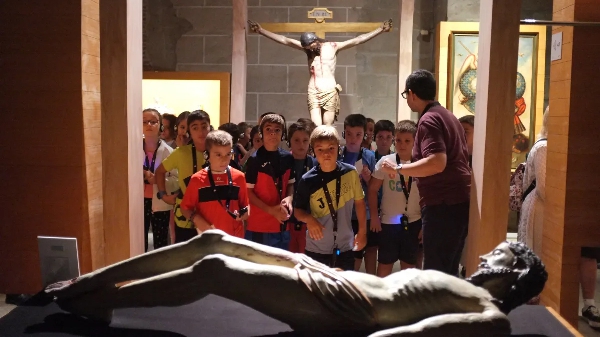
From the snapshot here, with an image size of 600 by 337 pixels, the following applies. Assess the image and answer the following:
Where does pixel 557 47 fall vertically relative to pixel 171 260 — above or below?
above

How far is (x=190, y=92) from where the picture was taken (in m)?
7.98

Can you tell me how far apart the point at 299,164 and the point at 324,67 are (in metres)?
3.09

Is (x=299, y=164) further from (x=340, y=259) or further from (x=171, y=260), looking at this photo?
(x=171, y=260)

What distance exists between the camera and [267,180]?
159 inches

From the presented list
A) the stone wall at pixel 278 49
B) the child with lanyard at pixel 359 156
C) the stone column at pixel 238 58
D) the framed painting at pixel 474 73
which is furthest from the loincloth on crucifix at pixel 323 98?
the child with lanyard at pixel 359 156

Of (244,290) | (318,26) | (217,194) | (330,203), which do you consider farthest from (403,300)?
(318,26)

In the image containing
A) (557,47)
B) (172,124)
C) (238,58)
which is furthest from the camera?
(238,58)

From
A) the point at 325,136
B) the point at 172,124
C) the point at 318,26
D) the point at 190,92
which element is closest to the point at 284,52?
the point at 190,92

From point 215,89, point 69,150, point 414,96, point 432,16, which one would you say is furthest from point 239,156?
point 432,16

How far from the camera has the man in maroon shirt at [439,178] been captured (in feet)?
11.2

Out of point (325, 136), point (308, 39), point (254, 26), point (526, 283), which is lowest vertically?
point (526, 283)

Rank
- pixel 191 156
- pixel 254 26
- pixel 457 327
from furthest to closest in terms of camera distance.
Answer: pixel 254 26
pixel 191 156
pixel 457 327

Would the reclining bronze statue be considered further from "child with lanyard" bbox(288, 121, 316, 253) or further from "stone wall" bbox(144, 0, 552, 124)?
"stone wall" bbox(144, 0, 552, 124)

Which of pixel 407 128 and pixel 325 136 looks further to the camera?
pixel 407 128
